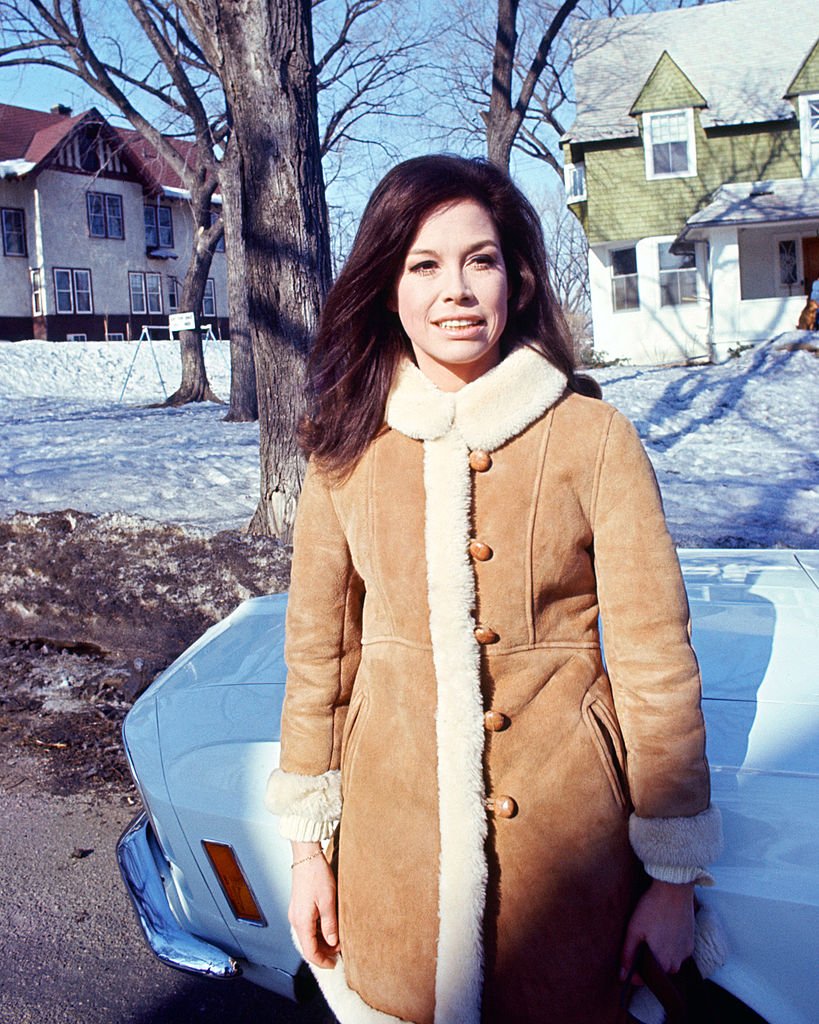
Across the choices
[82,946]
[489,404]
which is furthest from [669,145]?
[489,404]

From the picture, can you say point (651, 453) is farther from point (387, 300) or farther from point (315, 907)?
point (315, 907)

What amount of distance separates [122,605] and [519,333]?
421 cm

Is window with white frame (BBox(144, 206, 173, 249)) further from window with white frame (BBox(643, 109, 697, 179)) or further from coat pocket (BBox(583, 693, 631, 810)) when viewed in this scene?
coat pocket (BBox(583, 693, 631, 810))

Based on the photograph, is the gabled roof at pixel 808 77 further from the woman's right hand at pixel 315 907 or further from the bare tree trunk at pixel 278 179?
the woman's right hand at pixel 315 907

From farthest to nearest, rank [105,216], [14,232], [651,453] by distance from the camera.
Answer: [105,216]
[14,232]
[651,453]

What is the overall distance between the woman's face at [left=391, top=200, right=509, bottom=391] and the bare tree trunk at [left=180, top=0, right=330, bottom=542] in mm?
4280

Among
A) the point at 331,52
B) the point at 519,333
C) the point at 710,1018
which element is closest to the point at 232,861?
the point at 710,1018

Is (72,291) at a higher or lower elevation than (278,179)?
higher

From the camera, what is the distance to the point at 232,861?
2250 mm

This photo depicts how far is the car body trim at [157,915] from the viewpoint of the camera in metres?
2.29

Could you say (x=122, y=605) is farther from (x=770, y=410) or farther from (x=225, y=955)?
(x=770, y=410)

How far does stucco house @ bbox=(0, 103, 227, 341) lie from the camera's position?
117 ft

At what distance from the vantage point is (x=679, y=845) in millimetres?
1513

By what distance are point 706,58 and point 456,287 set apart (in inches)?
1008
